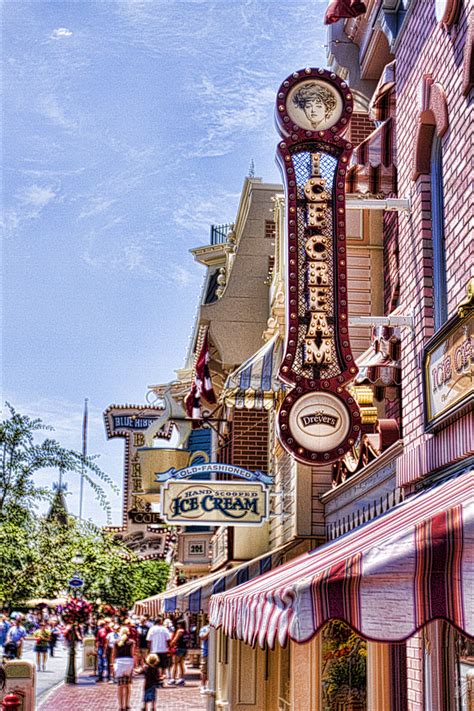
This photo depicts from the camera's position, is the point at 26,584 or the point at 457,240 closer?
the point at 457,240

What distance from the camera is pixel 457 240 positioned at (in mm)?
8328

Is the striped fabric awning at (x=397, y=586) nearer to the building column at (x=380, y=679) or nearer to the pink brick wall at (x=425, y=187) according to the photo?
the pink brick wall at (x=425, y=187)

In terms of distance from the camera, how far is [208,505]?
53.0 feet

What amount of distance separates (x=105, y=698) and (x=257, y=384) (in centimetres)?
966

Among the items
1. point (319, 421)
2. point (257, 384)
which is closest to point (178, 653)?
point (257, 384)

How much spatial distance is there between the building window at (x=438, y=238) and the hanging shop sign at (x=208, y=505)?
776 centimetres

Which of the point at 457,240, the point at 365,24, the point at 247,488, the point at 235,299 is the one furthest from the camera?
the point at 235,299

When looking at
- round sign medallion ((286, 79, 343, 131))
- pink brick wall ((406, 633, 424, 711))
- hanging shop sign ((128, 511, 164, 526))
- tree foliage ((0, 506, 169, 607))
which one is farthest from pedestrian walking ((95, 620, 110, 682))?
pink brick wall ((406, 633, 424, 711))

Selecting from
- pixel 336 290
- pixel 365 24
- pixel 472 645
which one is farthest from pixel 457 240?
pixel 365 24

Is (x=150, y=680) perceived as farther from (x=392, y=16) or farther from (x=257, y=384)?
(x=392, y=16)

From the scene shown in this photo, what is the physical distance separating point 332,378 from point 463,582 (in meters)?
6.05

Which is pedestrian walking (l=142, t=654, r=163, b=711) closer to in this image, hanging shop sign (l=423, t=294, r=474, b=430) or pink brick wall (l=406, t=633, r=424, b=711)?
pink brick wall (l=406, t=633, r=424, b=711)

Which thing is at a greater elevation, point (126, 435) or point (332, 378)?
point (126, 435)

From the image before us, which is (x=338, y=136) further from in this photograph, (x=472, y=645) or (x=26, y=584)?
(x=26, y=584)
